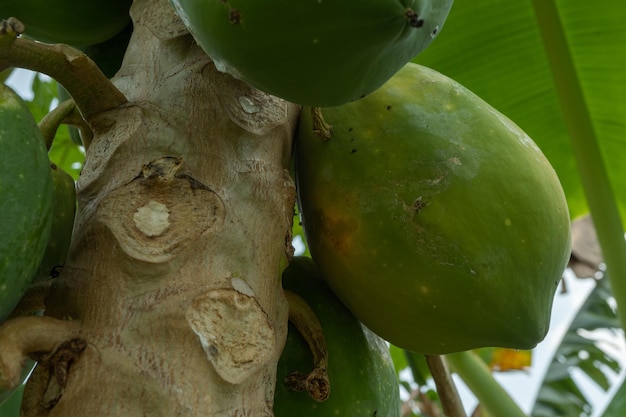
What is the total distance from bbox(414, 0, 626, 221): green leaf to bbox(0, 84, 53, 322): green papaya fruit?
4.65 feet

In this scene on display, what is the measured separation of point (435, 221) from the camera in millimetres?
Answer: 930

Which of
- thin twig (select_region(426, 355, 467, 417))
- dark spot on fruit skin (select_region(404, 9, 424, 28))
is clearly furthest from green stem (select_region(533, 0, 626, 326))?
dark spot on fruit skin (select_region(404, 9, 424, 28))

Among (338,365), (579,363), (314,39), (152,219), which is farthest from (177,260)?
(579,363)

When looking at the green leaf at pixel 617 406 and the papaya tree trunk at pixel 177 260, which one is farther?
the green leaf at pixel 617 406

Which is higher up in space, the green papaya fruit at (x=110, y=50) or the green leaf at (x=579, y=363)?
the green papaya fruit at (x=110, y=50)

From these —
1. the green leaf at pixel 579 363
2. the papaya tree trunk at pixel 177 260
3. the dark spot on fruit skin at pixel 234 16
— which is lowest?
the green leaf at pixel 579 363

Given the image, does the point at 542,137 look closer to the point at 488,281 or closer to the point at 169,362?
the point at 488,281

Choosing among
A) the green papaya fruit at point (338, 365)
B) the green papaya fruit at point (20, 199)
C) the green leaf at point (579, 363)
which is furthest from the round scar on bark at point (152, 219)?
the green leaf at point (579, 363)

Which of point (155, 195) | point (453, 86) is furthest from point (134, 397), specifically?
point (453, 86)

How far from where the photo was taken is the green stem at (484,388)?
1.53 m

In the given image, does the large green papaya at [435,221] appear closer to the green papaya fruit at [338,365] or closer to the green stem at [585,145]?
the green papaya fruit at [338,365]

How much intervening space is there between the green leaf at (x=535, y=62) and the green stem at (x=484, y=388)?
0.84 m

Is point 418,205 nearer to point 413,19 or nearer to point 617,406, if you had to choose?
point 413,19

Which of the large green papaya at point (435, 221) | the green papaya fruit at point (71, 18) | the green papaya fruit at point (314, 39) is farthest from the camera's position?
the green papaya fruit at point (71, 18)
